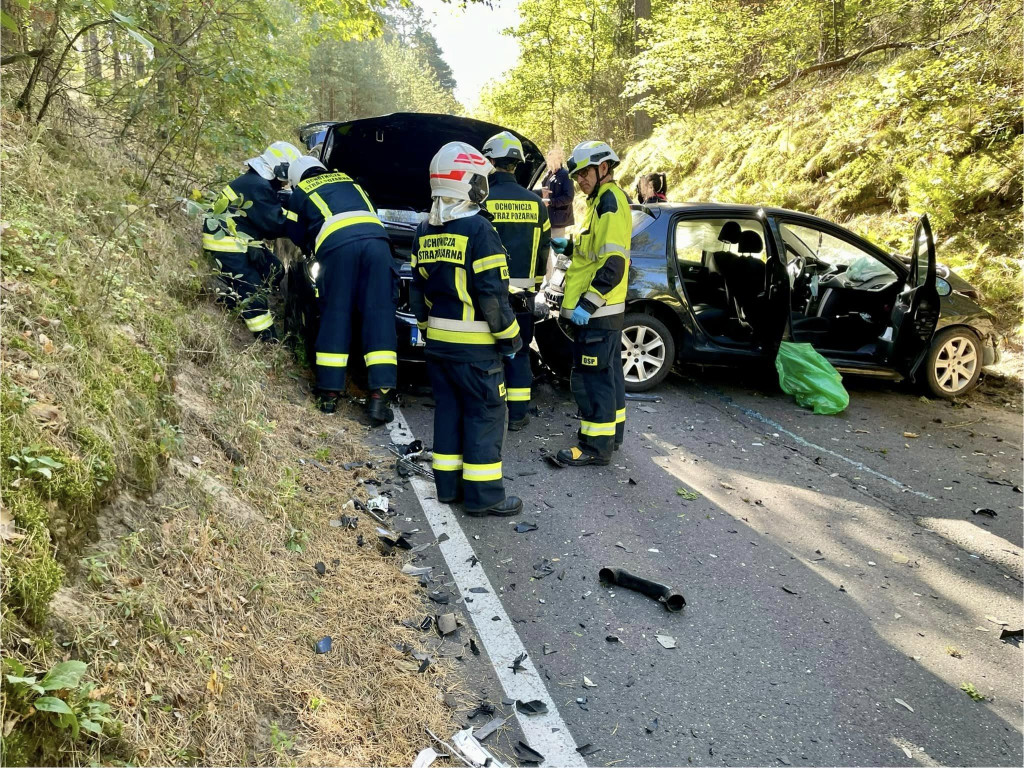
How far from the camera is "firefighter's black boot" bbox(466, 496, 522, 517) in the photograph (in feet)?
13.6

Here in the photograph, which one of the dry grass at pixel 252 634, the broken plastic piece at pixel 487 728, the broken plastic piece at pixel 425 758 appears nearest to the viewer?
the dry grass at pixel 252 634

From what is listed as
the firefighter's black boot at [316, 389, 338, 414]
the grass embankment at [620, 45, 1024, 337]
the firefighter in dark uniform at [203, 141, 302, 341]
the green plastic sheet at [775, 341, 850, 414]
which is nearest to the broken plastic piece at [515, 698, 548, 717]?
the firefighter's black boot at [316, 389, 338, 414]

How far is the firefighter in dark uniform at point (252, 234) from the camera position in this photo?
17.3ft

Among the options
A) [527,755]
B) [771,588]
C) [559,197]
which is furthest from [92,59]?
[771,588]

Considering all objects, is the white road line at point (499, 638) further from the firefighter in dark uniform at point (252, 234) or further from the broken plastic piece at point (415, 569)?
the firefighter in dark uniform at point (252, 234)

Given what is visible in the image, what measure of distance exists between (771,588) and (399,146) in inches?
191

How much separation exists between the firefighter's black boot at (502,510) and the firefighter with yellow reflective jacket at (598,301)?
0.88m

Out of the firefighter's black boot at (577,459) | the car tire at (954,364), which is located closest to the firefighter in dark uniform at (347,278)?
the firefighter's black boot at (577,459)

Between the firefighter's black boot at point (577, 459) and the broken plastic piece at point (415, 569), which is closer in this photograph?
the broken plastic piece at point (415, 569)

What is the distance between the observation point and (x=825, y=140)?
40.7ft

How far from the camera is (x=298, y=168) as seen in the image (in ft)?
17.4

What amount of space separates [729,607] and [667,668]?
2.08 feet

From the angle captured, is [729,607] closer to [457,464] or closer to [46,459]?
[457,464]

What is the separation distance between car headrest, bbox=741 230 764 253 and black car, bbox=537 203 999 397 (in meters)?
0.01
